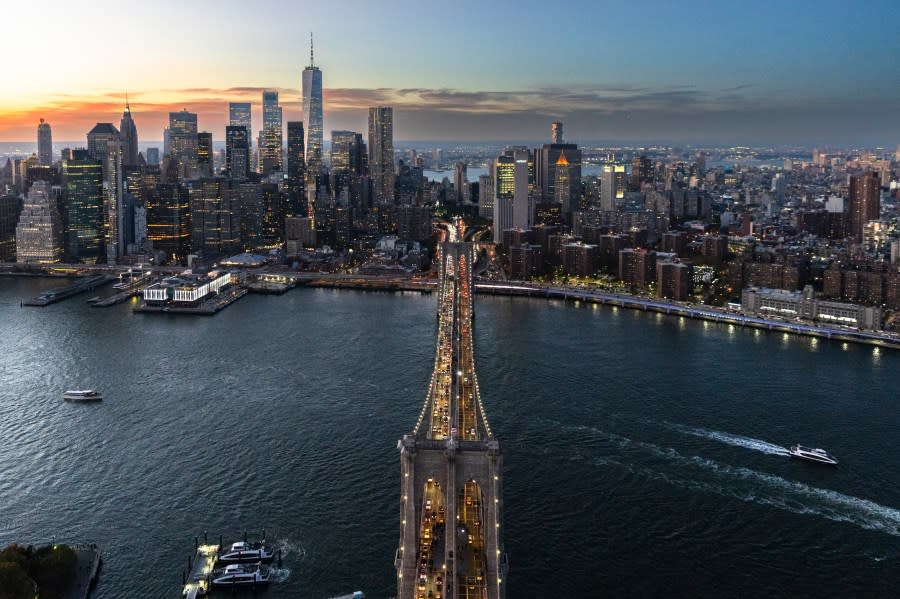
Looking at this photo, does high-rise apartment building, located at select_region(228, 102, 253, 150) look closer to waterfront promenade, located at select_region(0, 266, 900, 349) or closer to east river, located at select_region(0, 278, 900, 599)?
waterfront promenade, located at select_region(0, 266, 900, 349)

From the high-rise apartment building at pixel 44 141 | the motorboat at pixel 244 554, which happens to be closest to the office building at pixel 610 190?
the high-rise apartment building at pixel 44 141

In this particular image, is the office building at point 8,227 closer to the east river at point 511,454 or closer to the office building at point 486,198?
the east river at point 511,454

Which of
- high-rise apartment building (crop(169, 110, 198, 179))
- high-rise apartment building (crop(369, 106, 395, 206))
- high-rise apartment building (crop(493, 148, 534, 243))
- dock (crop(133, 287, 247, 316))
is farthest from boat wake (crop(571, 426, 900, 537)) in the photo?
high-rise apartment building (crop(169, 110, 198, 179))

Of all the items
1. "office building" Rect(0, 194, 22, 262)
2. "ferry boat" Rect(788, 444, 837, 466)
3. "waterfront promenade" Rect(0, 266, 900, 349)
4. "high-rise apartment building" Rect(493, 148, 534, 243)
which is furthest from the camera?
"high-rise apartment building" Rect(493, 148, 534, 243)

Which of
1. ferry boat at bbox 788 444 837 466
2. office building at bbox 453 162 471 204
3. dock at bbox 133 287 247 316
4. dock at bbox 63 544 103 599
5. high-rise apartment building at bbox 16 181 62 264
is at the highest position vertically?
office building at bbox 453 162 471 204

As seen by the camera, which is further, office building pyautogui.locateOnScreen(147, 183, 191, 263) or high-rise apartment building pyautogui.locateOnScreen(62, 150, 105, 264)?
office building pyautogui.locateOnScreen(147, 183, 191, 263)

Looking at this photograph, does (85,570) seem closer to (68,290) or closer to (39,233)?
(68,290)

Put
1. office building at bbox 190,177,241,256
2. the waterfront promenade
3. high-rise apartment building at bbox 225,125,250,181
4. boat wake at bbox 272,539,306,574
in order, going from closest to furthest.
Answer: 1. boat wake at bbox 272,539,306,574
2. the waterfront promenade
3. office building at bbox 190,177,241,256
4. high-rise apartment building at bbox 225,125,250,181
